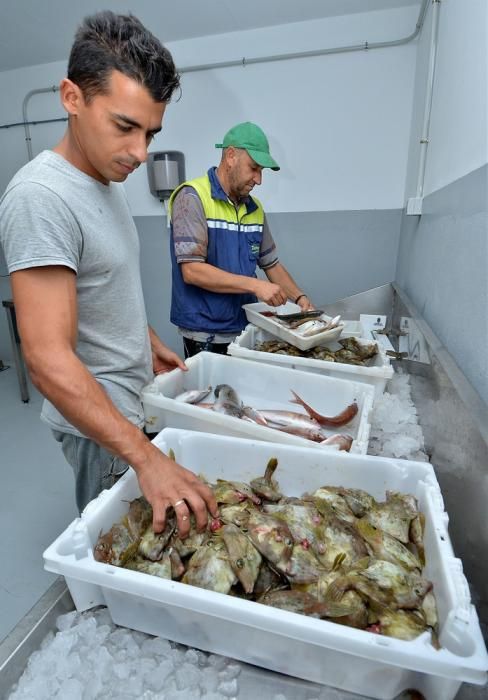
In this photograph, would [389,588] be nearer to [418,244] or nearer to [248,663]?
[248,663]

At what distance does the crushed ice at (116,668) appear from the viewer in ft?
1.99

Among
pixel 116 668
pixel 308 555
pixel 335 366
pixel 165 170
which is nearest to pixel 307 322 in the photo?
pixel 335 366

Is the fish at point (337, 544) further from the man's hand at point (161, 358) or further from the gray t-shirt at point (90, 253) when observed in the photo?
the man's hand at point (161, 358)

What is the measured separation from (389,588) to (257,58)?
13.1 ft

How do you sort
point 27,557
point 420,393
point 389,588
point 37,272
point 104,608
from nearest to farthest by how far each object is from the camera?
point 389,588 → point 104,608 → point 37,272 → point 420,393 → point 27,557

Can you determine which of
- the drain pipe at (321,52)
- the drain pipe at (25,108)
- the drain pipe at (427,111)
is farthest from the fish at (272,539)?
the drain pipe at (25,108)

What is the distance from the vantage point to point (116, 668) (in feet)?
2.09

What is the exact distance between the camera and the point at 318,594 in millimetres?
658

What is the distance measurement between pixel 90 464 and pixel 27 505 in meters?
1.61

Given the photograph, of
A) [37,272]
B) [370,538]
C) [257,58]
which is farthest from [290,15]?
[370,538]

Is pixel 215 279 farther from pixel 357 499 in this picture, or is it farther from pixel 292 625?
pixel 292 625

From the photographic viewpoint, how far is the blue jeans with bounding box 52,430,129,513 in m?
1.25

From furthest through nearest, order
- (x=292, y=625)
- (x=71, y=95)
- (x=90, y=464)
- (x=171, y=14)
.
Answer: (x=171, y=14), (x=90, y=464), (x=71, y=95), (x=292, y=625)

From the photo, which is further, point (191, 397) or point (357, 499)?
point (191, 397)
